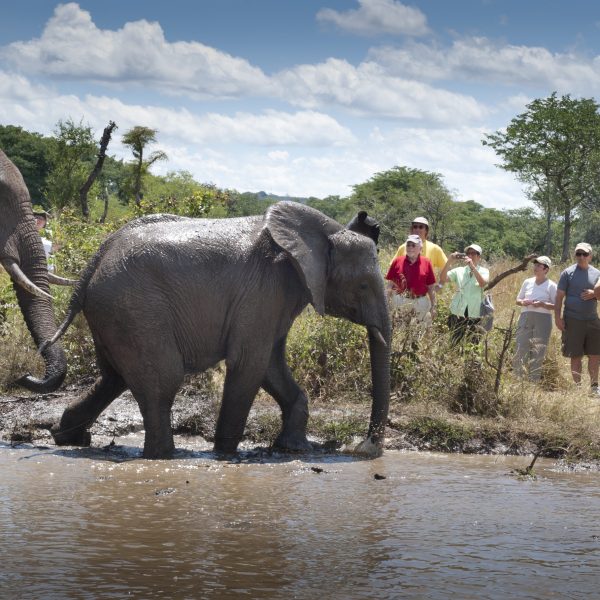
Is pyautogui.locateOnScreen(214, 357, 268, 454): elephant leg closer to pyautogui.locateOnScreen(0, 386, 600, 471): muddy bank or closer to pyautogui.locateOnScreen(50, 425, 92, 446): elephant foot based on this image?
pyautogui.locateOnScreen(0, 386, 600, 471): muddy bank

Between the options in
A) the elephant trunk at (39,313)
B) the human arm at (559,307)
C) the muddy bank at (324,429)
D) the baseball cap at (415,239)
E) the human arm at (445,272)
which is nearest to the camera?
the elephant trunk at (39,313)

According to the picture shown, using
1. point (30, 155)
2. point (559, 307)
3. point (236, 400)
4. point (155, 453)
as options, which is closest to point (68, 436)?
point (155, 453)

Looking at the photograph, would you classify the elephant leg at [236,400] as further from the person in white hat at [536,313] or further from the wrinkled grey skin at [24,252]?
the person in white hat at [536,313]

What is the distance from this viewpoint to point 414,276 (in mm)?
11508

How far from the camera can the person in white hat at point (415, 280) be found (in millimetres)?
11391

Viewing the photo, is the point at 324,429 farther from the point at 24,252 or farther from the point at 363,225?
the point at 24,252

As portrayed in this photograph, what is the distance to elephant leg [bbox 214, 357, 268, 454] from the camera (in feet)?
28.6

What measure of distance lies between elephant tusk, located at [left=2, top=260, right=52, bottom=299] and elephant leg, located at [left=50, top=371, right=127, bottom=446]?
0.88 metres

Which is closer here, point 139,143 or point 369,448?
point 369,448

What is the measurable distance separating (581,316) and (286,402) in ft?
14.5

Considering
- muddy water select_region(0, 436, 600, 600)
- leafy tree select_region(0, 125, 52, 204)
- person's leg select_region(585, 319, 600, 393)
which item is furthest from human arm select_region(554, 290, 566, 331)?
leafy tree select_region(0, 125, 52, 204)

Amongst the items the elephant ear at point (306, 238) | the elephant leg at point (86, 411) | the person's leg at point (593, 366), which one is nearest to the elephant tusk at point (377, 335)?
the elephant ear at point (306, 238)

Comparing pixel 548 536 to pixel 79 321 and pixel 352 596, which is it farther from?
pixel 79 321

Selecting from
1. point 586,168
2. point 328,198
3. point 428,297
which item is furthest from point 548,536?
point 328,198
